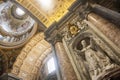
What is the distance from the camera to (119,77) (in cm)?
450

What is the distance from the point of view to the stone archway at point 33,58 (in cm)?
1236

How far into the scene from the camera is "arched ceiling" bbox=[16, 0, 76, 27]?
26.5 ft

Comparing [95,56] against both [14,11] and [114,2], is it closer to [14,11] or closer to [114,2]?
[114,2]

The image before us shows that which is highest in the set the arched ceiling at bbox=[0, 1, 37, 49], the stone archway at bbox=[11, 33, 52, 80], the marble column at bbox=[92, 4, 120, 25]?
the arched ceiling at bbox=[0, 1, 37, 49]

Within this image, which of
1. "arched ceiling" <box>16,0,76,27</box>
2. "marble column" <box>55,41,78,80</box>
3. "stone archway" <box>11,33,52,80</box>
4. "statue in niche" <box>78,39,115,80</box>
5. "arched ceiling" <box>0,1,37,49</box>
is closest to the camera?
"statue in niche" <box>78,39,115,80</box>

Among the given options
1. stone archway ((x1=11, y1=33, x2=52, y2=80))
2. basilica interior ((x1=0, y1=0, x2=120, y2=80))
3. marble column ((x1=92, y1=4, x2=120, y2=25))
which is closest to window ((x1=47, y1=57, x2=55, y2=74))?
basilica interior ((x1=0, y1=0, x2=120, y2=80))

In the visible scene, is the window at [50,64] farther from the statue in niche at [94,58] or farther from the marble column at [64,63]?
the statue in niche at [94,58]

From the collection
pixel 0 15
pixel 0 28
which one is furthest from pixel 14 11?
pixel 0 28

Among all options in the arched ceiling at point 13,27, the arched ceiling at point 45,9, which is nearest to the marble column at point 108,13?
Answer: the arched ceiling at point 45,9

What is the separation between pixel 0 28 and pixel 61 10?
782 cm

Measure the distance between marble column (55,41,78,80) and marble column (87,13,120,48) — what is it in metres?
1.38

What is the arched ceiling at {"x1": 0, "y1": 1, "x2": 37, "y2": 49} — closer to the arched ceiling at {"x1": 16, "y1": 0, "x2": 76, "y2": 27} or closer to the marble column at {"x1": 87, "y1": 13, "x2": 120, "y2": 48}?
the arched ceiling at {"x1": 16, "y1": 0, "x2": 76, "y2": 27}

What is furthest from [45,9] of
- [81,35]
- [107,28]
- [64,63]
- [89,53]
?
[107,28]

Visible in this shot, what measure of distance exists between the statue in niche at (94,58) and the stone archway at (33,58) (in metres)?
6.63
